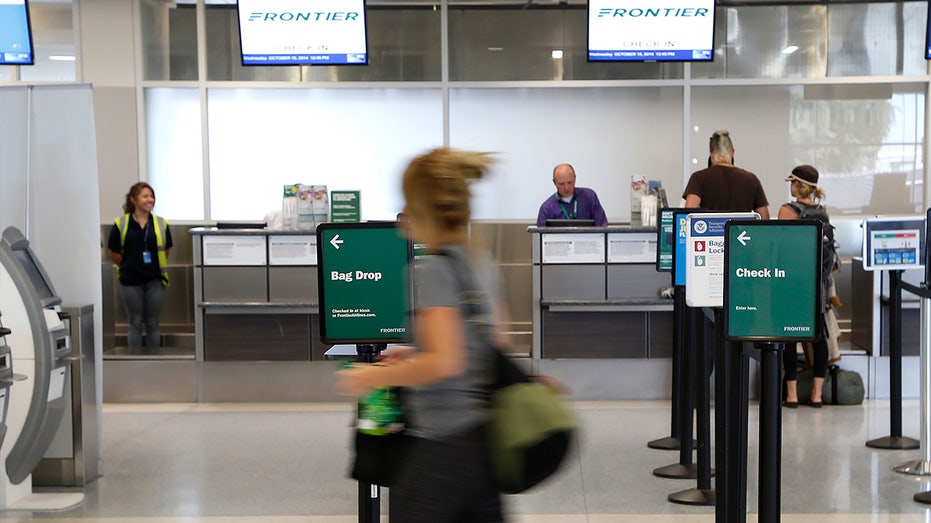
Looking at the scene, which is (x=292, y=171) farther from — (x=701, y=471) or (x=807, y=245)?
(x=807, y=245)

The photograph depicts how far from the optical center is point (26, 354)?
5188 millimetres

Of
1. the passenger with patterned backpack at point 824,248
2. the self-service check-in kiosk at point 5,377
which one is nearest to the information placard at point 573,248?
the passenger with patterned backpack at point 824,248

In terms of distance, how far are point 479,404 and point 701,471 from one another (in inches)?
121

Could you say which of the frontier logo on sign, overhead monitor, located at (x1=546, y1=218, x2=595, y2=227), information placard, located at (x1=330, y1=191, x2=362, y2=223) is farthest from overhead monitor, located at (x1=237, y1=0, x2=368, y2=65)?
overhead monitor, located at (x1=546, y1=218, x2=595, y2=227)

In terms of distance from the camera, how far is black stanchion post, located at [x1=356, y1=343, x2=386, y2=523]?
3453 millimetres

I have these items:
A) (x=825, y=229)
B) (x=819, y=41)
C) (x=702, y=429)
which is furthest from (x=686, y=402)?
(x=819, y=41)

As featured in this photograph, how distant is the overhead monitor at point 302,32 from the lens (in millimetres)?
8320

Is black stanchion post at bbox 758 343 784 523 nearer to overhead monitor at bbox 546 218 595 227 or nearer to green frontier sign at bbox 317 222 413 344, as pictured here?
green frontier sign at bbox 317 222 413 344

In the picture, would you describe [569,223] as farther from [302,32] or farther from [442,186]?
[442,186]

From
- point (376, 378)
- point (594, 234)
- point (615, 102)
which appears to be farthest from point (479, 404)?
point (615, 102)

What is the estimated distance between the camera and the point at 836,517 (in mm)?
5012

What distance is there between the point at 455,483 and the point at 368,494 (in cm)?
101

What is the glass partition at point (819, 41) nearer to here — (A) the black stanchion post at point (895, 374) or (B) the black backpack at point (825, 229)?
(B) the black backpack at point (825, 229)

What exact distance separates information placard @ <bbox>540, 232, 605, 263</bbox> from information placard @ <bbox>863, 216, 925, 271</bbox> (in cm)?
194
